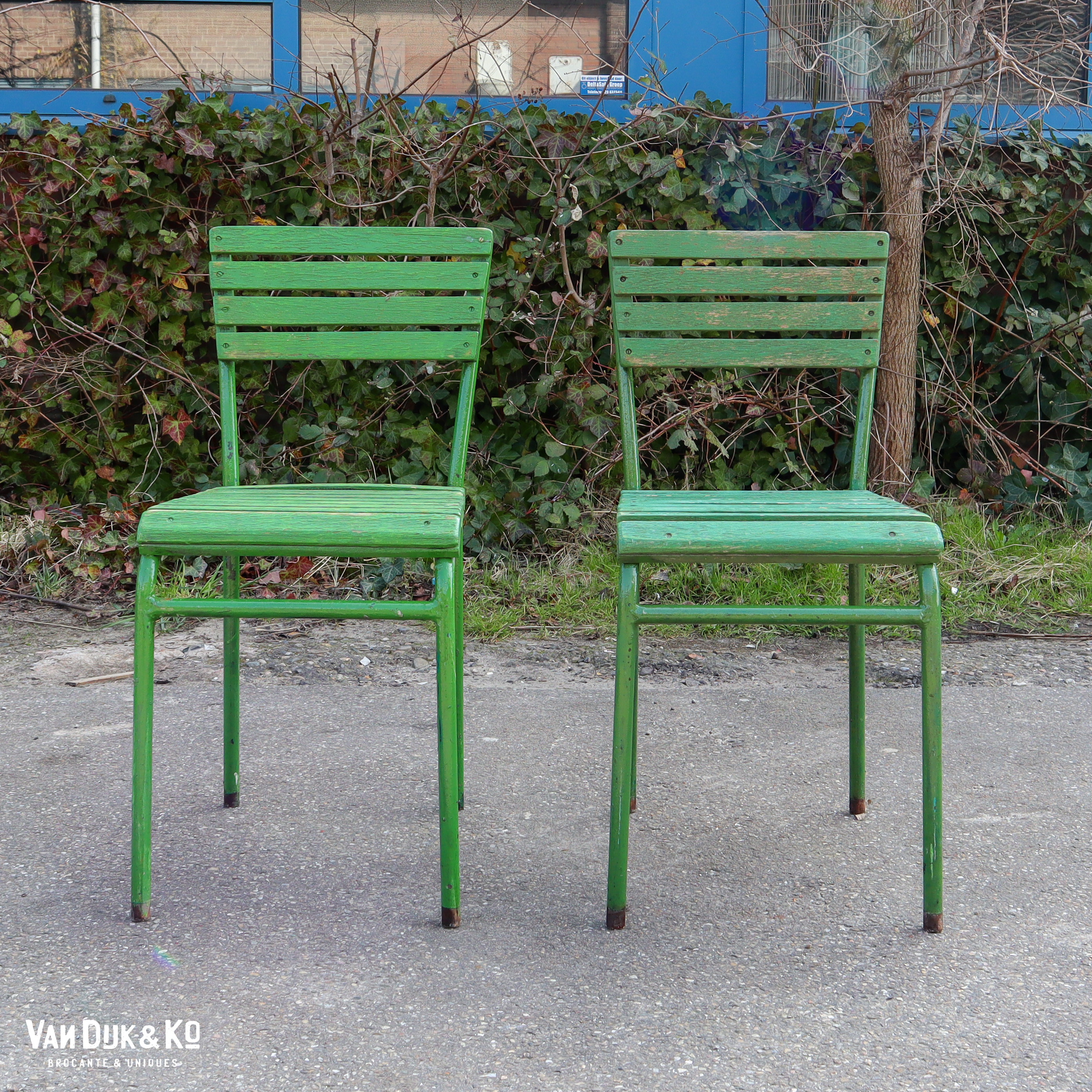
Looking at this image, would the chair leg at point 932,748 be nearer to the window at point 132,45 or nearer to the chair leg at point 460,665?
the chair leg at point 460,665

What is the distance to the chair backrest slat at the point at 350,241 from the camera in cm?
219

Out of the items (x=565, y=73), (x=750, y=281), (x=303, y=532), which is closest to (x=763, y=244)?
(x=750, y=281)

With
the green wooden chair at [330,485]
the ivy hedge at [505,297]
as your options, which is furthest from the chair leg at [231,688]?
the ivy hedge at [505,297]

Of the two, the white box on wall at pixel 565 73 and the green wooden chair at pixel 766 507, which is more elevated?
the white box on wall at pixel 565 73

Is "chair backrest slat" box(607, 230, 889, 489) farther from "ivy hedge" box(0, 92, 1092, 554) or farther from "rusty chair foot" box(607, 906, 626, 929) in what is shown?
"ivy hedge" box(0, 92, 1092, 554)

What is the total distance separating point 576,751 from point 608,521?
1.49 metres

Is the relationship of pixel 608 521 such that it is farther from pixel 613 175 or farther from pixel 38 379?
pixel 38 379

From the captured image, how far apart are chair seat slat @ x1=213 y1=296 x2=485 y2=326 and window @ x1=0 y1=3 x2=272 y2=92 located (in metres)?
2.61

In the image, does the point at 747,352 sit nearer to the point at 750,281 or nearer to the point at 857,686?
the point at 750,281

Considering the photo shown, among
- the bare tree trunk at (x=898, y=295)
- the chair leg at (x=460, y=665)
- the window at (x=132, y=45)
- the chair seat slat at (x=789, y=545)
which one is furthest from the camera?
the window at (x=132, y=45)

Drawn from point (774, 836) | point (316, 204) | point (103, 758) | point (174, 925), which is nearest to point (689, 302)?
point (774, 836)

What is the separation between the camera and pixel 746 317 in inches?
85.5

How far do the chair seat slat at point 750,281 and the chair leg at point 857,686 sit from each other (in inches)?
21.2

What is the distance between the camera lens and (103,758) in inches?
95.8
